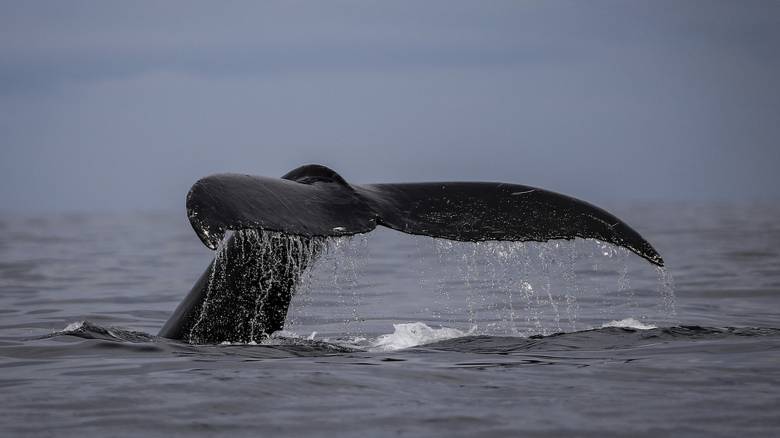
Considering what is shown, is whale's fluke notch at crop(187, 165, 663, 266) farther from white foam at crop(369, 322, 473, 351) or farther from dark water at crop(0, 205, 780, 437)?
white foam at crop(369, 322, 473, 351)

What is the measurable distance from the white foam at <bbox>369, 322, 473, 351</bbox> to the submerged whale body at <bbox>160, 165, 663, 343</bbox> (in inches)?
38.3

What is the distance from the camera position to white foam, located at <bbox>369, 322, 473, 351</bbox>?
7699 millimetres

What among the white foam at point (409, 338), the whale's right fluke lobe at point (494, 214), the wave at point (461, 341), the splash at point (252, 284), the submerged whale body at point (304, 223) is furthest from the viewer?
the white foam at point (409, 338)

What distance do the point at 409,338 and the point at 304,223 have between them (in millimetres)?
2661

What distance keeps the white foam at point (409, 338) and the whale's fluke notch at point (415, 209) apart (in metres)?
1.46

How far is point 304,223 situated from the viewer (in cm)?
565

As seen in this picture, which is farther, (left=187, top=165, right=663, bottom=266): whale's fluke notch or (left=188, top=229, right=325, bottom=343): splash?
(left=188, top=229, right=325, bottom=343): splash

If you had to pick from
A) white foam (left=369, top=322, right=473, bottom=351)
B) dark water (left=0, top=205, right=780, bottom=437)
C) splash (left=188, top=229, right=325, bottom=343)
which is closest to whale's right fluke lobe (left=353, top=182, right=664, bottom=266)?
dark water (left=0, top=205, right=780, bottom=437)

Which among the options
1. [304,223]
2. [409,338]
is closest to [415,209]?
[304,223]

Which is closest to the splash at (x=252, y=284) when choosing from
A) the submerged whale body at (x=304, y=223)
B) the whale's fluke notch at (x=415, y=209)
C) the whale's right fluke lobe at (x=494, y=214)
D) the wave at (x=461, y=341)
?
the submerged whale body at (x=304, y=223)

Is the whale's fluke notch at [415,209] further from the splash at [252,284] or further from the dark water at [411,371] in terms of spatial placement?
the splash at [252,284]

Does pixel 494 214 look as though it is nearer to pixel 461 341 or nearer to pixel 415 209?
pixel 415 209

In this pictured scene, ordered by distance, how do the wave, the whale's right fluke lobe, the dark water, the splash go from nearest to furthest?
the dark water
the whale's right fluke lobe
the splash
the wave

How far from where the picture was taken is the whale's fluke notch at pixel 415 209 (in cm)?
557
